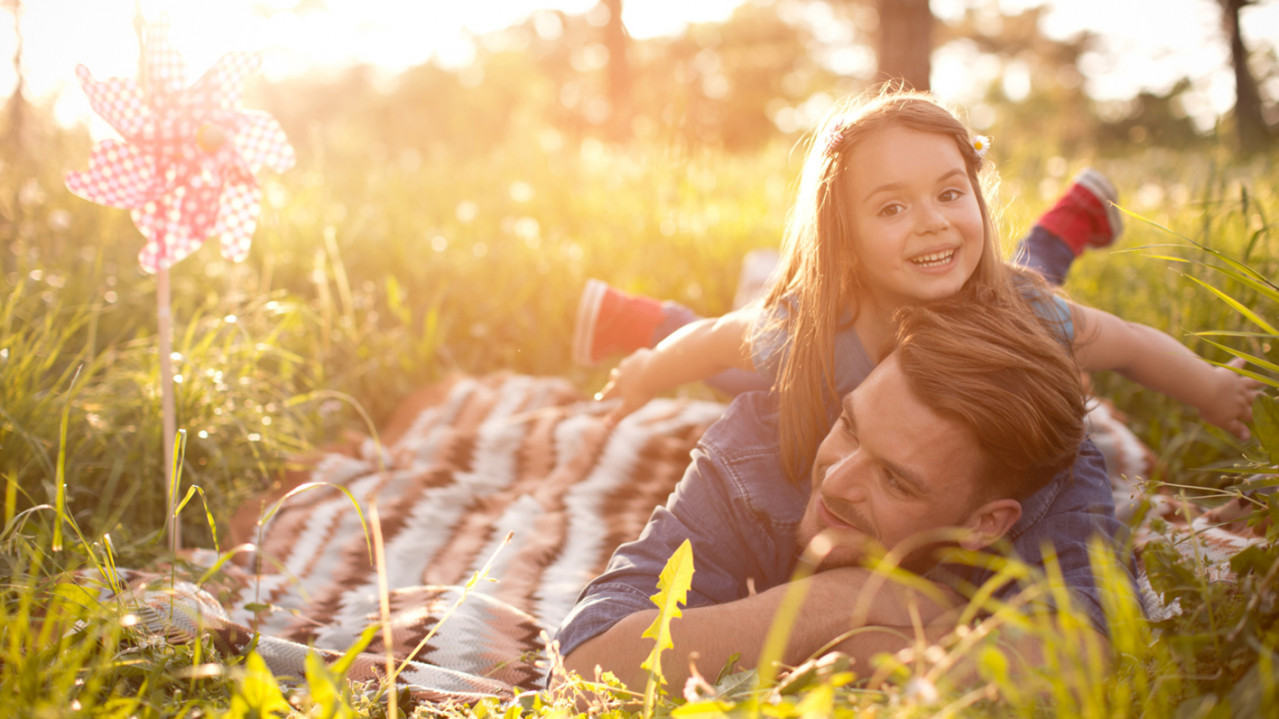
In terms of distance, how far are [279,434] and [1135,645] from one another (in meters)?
2.52

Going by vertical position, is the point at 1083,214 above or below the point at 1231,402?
above

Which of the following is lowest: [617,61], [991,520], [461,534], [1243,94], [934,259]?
[461,534]

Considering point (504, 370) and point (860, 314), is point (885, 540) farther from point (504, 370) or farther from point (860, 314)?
point (504, 370)

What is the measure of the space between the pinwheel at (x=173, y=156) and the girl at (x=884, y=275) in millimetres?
1541

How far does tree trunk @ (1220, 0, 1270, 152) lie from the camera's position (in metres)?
8.15

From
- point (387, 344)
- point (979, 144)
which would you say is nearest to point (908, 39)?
point (979, 144)

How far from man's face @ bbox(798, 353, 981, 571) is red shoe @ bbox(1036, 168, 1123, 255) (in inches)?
69.4

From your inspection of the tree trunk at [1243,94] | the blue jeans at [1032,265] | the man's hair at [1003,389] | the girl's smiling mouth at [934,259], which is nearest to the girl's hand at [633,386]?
the blue jeans at [1032,265]

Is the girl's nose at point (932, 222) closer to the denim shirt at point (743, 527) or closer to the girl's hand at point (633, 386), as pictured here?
the denim shirt at point (743, 527)

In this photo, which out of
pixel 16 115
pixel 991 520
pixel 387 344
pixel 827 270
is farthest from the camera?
pixel 16 115

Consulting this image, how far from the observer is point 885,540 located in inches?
64.1

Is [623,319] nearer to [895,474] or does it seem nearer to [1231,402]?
[895,474]

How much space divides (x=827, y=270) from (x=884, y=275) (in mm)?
144

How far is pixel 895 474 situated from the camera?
1594 millimetres
